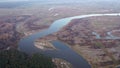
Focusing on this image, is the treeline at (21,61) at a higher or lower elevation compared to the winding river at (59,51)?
higher

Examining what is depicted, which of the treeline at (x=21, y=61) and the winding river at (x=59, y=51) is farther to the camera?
the winding river at (x=59, y=51)

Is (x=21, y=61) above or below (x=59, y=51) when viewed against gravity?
above

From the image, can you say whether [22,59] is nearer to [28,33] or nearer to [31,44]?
[31,44]

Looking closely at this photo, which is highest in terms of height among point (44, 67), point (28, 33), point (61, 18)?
point (44, 67)

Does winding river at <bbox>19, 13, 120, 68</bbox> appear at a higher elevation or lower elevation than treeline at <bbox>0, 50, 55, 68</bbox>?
lower

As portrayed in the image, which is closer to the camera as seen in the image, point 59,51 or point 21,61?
point 21,61

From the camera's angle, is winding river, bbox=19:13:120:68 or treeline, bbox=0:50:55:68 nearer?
treeline, bbox=0:50:55:68

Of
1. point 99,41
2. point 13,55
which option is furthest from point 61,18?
point 13,55

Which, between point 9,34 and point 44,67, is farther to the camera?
point 9,34
